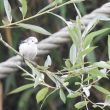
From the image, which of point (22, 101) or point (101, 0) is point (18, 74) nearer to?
point (22, 101)

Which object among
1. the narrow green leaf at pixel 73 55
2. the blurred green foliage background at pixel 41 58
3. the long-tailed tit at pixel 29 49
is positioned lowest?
the blurred green foliage background at pixel 41 58

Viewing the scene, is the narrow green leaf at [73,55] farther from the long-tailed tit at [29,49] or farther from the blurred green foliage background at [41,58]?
the blurred green foliage background at [41,58]

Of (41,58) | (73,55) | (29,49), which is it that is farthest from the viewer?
(41,58)

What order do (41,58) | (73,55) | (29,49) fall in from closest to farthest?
(73,55) → (29,49) → (41,58)

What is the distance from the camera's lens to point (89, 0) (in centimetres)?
221

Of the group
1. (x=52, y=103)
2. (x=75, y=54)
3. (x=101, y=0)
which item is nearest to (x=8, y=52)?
(x=52, y=103)

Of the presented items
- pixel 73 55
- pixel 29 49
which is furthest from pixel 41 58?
pixel 73 55

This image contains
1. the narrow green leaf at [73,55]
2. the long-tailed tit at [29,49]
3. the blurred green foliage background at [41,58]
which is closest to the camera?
→ the narrow green leaf at [73,55]

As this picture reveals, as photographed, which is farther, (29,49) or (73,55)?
(29,49)

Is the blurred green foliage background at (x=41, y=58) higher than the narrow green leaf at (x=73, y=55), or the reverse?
the narrow green leaf at (x=73, y=55)

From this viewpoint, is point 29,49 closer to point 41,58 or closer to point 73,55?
point 73,55

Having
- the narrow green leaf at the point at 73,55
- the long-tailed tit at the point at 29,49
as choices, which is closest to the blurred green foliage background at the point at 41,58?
the long-tailed tit at the point at 29,49

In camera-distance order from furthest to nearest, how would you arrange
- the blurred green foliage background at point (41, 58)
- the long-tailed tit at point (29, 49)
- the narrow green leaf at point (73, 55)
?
the blurred green foliage background at point (41, 58) → the long-tailed tit at point (29, 49) → the narrow green leaf at point (73, 55)

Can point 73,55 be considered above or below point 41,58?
above
